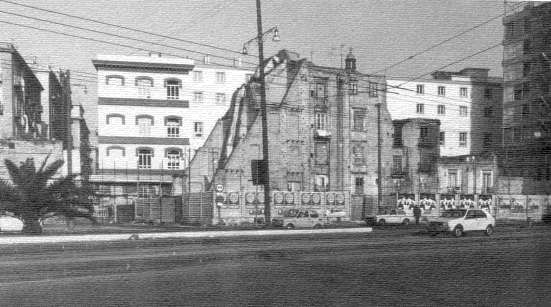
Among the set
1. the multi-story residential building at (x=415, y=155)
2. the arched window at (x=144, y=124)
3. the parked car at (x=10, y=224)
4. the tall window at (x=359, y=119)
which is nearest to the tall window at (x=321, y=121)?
the tall window at (x=359, y=119)

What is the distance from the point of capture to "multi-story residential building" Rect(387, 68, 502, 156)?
52.7 meters

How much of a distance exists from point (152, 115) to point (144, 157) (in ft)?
18.8

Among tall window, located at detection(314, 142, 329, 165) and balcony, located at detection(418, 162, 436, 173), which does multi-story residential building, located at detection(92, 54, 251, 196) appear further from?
balcony, located at detection(418, 162, 436, 173)

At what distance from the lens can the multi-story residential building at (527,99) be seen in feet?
119

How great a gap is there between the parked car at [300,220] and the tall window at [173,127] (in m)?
9.84

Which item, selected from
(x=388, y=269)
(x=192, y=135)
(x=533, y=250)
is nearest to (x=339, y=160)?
(x=192, y=135)

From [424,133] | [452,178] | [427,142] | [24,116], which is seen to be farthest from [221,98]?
[452,178]

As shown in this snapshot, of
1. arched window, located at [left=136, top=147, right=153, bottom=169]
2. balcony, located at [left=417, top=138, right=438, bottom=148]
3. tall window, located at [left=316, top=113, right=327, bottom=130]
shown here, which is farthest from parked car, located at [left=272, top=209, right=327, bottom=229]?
balcony, located at [left=417, top=138, right=438, bottom=148]

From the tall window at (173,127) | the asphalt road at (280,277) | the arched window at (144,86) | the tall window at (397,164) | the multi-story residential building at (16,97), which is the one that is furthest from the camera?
the tall window at (397,164)

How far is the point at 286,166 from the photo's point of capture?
39.1 metres

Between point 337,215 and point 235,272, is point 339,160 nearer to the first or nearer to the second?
point 337,215

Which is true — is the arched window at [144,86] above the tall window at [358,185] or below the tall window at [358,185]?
above

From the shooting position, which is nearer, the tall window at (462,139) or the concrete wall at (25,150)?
the concrete wall at (25,150)

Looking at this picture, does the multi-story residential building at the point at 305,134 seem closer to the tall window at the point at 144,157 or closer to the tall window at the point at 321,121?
the tall window at the point at 321,121
